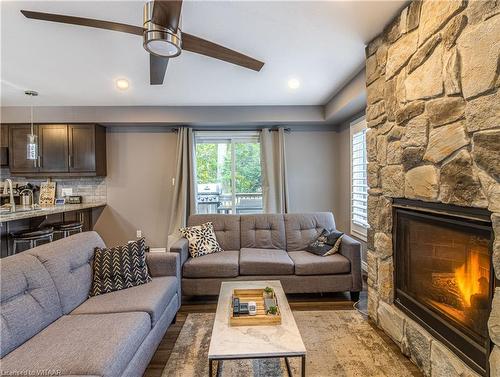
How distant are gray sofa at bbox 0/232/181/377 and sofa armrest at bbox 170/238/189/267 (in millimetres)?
587

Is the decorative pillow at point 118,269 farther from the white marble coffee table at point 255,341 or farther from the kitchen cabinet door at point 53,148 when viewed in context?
the kitchen cabinet door at point 53,148

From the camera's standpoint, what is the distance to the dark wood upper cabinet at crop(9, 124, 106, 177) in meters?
4.43

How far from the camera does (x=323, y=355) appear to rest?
2.13 meters

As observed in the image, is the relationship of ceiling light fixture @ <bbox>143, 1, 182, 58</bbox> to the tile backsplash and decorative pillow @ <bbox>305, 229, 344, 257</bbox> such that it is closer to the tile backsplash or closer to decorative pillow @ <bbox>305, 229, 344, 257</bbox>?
decorative pillow @ <bbox>305, 229, 344, 257</bbox>

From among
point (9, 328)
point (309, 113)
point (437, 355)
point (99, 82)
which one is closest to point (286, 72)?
point (309, 113)

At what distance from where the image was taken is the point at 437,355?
1.73m

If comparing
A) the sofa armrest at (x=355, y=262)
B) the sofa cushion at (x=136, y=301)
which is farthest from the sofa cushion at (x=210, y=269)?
the sofa armrest at (x=355, y=262)

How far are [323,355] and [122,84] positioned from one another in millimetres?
3713

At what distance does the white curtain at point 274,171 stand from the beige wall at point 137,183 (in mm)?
1665

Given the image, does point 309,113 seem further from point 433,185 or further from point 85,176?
point 85,176

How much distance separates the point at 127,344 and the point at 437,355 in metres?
1.93

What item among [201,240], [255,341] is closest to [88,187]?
[201,240]

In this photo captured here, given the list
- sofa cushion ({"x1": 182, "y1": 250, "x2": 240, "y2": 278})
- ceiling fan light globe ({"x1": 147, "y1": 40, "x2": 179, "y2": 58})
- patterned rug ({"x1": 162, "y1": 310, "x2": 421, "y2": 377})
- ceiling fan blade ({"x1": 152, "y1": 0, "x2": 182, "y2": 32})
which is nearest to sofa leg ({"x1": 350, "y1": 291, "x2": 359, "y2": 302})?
patterned rug ({"x1": 162, "y1": 310, "x2": 421, "y2": 377})

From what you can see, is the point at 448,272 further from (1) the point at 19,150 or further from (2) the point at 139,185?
(1) the point at 19,150
